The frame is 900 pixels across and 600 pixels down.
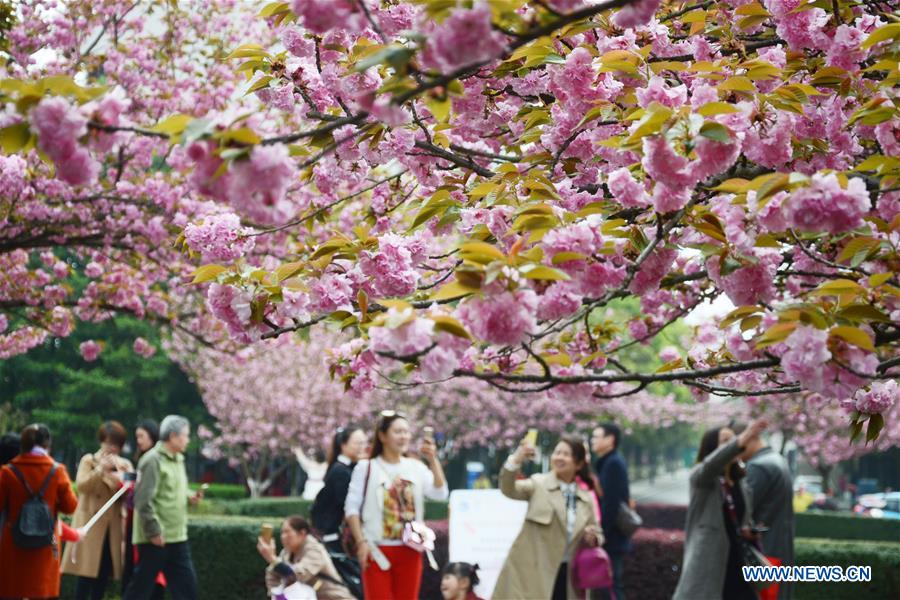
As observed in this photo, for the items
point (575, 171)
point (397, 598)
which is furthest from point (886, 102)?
point (397, 598)

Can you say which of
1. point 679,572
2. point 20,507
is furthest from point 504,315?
point 679,572

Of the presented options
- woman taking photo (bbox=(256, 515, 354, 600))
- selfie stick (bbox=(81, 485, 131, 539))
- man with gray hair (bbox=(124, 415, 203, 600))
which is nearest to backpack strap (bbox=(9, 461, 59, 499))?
man with gray hair (bbox=(124, 415, 203, 600))

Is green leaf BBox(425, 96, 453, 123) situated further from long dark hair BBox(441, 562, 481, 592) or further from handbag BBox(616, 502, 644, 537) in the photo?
handbag BBox(616, 502, 644, 537)

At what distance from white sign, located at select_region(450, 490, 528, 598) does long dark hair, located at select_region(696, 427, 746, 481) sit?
2587mm

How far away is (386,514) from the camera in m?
6.85

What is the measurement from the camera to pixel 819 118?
3.51 m

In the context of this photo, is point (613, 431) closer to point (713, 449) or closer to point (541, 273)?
point (713, 449)

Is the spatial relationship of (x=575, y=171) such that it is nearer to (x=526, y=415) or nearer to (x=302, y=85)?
(x=302, y=85)

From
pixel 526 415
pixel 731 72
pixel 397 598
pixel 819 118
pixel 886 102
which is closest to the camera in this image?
pixel 886 102

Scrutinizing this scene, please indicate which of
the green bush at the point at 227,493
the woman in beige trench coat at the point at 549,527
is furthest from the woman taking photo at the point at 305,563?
the green bush at the point at 227,493

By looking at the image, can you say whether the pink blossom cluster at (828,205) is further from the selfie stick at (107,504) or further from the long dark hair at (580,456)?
the selfie stick at (107,504)

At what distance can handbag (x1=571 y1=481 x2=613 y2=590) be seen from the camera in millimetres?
7371

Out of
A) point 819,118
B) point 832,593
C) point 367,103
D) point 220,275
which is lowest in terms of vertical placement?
point 832,593

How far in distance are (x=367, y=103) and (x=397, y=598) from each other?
16.4 ft
